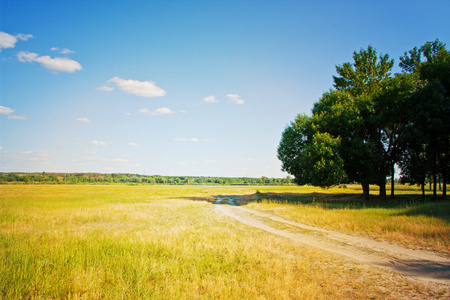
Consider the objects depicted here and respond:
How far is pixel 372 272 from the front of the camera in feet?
26.9

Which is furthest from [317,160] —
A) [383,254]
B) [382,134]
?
[383,254]

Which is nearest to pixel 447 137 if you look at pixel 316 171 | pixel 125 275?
pixel 316 171

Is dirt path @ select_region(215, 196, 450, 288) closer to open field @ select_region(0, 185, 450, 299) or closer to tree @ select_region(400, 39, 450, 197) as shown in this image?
open field @ select_region(0, 185, 450, 299)

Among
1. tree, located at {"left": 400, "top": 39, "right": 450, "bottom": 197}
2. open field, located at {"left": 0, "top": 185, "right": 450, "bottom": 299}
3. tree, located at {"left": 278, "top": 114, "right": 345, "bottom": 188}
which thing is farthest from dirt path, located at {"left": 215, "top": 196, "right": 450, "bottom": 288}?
tree, located at {"left": 400, "top": 39, "right": 450, "bottom": 197}

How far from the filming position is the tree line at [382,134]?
29.2m

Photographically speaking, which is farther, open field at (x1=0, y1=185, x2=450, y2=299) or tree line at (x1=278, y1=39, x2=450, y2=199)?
tree line at (x1=278, y1=39, x2=450, y2=199)

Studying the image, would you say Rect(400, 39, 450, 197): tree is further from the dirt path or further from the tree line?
the dirt path

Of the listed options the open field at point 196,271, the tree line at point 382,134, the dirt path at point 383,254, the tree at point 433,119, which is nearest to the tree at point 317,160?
the tree line at point 382,134

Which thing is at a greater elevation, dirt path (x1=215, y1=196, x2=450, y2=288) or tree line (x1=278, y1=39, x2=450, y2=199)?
tree line (x1=278, y1=39, x2=450, y2=199)

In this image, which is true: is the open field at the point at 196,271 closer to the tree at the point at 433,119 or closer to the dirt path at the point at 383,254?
the dirt path at the point at 383,254

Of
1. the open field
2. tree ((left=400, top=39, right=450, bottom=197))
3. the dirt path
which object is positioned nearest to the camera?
the open field

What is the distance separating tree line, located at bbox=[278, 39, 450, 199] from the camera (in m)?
29.2

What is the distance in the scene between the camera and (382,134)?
112ft

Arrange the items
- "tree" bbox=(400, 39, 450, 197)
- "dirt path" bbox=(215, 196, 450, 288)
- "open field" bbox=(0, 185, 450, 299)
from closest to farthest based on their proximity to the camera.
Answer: "open field" bbox=(0, 185, 450, 299) → "dirt path" bbox=(215, 196, 450, 288) → "tree" bbox=(400, 39, 450, 197)
